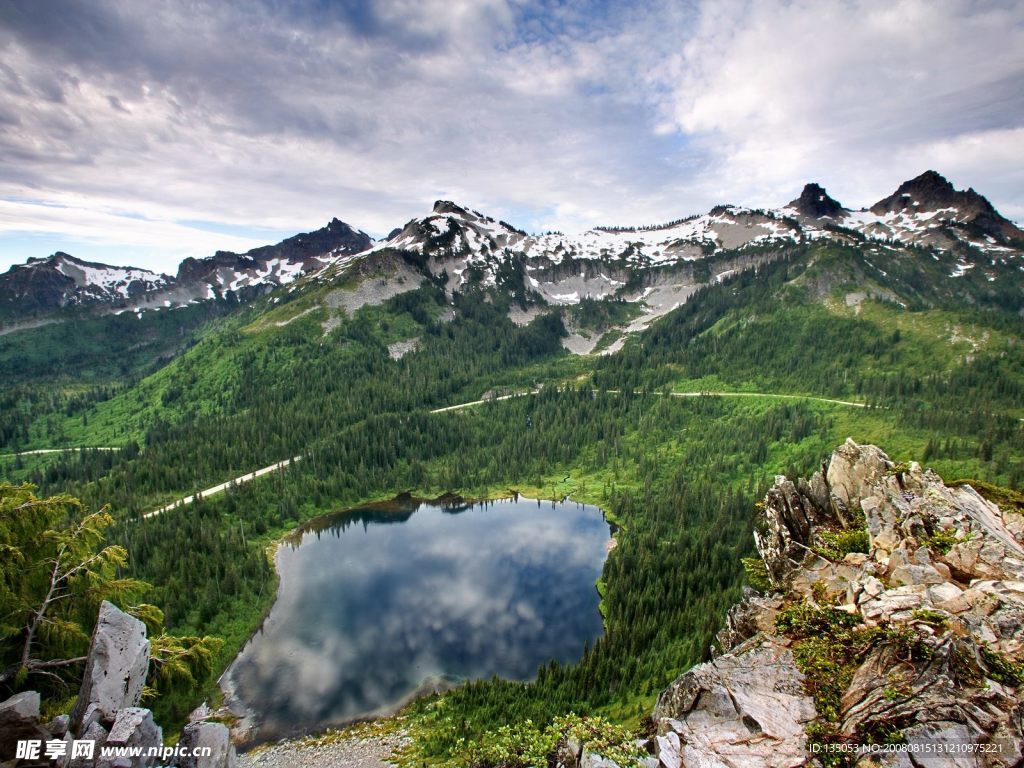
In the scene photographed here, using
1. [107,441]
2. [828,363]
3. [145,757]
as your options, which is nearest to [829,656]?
[145,757]

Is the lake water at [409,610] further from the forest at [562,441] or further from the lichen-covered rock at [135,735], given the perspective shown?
the lichen-covered rock at [135,735]

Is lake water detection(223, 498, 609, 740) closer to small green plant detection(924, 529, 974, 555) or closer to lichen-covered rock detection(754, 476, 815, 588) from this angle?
lichen-covered rock detection(754, 476, 815, 588)

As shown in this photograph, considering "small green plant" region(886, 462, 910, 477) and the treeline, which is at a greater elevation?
"small green plant" region(886, 462, 910, 477)

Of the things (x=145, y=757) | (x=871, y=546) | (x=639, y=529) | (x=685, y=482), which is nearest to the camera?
(x=145, y=757)

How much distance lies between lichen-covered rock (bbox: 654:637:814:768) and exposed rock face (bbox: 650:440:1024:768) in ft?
0.16

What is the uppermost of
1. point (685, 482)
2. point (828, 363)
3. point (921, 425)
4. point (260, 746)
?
point (828, 363)

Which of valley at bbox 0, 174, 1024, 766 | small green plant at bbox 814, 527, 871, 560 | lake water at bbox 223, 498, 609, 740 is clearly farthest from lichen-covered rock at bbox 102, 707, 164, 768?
lake water at bbox 223, 498, 609, 740

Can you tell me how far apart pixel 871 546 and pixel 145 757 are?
3360cm

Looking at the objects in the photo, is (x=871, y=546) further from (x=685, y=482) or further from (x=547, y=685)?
(x=685, y=482)

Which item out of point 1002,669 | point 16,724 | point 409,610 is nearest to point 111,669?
point 16,724

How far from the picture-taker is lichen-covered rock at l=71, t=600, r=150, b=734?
48.7ft

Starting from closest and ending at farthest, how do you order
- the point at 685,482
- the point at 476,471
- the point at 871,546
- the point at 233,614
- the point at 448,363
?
the point at 871,546, the point at 233,614, the point at 685,482, the point at 476,471, the point at 448,363

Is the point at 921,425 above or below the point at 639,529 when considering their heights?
above

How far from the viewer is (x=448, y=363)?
194 m
